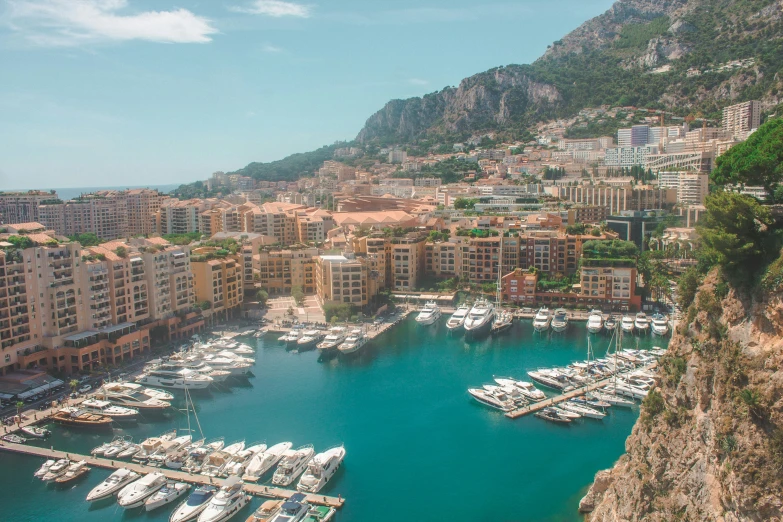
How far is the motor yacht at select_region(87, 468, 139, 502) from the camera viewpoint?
661 inches

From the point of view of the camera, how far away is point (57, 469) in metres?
18.0

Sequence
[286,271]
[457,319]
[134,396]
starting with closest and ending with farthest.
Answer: [134,396], [457,319], [286,271]

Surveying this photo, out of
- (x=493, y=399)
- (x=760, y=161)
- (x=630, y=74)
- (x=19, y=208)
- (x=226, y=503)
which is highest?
(x=630, y=74)

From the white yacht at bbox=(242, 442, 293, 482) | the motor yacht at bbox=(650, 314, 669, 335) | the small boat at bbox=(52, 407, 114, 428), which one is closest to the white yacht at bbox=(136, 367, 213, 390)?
the small boat at bbox=(52, 407, 114, 428)

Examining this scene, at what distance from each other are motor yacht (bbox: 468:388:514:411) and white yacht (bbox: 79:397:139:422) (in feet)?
37.1

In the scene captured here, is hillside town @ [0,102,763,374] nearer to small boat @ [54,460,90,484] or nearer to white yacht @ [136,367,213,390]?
white yacht @ [136,367,213,390]

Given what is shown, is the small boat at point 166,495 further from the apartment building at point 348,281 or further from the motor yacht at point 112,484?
the apartment building at point 348,281

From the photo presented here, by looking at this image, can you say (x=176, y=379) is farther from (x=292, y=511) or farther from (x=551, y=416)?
(x=551, y=416)

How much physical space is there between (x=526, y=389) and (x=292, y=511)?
10871 millimetres

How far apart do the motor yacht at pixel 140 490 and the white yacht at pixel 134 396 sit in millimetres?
5495

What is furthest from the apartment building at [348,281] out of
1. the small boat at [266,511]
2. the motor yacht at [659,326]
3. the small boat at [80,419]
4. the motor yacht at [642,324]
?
the small boat at [266,511]

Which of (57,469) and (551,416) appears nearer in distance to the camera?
(57,469)

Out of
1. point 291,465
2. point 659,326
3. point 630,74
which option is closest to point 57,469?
point 291,465

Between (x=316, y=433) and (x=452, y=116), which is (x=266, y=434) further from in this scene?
(x=452, y=116)
